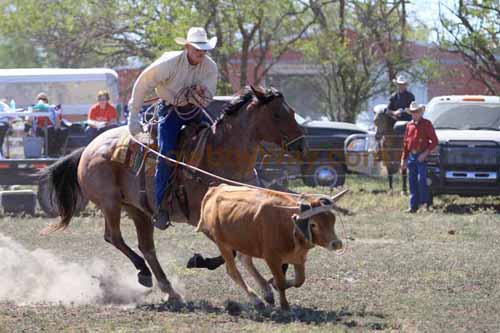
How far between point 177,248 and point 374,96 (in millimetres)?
18189

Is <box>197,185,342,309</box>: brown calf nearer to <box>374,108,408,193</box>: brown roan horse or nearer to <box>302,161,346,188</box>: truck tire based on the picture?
<box>302,161,346,188</box>: truck tire

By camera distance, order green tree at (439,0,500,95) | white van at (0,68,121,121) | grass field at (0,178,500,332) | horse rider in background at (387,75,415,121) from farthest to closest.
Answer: white van at (0,68,121,121)
green tree at (439,0,500,95)
horse rider in background at (387,75,415,121)
grass field at (0,178,500,332)

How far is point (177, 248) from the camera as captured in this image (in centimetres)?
1161

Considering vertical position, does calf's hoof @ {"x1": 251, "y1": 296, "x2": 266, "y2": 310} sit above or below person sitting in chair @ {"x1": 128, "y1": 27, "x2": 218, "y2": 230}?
below

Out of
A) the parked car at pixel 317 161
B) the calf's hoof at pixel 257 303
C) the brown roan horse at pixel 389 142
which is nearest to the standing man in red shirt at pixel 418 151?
the parked car at pixel 317 161

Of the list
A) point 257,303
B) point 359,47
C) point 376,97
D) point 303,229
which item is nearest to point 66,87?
point 359,47

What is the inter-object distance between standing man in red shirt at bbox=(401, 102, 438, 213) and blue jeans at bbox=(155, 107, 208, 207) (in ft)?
24.4

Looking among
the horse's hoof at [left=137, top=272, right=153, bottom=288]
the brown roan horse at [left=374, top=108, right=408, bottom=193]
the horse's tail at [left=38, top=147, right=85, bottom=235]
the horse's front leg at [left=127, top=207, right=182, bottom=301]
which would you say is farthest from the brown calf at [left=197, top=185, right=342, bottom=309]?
the brown roan horse at [left=374, top=108, right=408, bottom=193]

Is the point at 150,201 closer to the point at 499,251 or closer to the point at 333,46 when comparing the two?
the point at 499,251

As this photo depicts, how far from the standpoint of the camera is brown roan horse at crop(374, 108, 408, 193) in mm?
18194

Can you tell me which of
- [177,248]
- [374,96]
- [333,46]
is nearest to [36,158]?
[177,248]

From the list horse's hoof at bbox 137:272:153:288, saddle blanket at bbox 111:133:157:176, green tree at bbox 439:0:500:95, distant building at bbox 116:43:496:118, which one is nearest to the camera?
horse's hoof at bbox 137:272:153:288

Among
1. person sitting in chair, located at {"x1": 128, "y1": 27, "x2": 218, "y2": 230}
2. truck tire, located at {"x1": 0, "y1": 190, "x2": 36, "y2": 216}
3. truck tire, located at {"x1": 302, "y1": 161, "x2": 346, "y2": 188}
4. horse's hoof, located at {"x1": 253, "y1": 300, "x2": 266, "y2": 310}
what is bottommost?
truck tire, located at {"x1": 0, "y1": 190, "x2": 36, "y2": 216}

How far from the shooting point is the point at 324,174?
60.2ft
